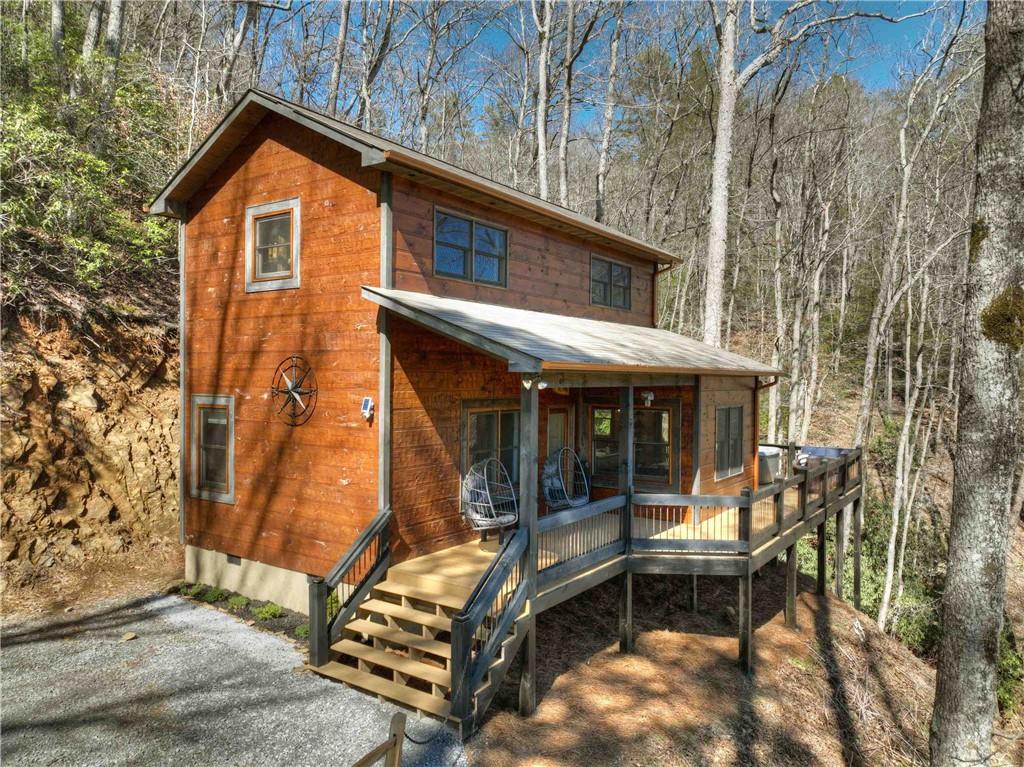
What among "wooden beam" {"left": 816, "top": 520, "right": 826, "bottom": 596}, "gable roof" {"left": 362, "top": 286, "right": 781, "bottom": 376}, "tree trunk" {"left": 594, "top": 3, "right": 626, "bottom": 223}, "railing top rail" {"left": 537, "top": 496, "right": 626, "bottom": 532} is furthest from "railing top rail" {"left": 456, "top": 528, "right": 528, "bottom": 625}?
"tree trunk" {"left": 594, "top": 3, "right": 626, "bottom": 223}

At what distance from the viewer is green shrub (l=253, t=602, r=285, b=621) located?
8.27 meters

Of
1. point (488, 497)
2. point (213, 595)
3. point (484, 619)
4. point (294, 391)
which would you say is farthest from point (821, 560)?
point (213, 595)

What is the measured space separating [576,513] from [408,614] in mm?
2239

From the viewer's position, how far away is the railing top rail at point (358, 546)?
6742mm

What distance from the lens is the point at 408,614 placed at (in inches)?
267

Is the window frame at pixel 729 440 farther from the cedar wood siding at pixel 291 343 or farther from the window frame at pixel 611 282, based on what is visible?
the cedar wood siding at pixel 291 343

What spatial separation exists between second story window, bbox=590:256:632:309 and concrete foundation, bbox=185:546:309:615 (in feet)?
23.9

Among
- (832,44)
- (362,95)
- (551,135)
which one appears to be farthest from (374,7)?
(832,44)

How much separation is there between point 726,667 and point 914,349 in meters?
22.7

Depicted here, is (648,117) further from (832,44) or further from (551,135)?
(832,44)

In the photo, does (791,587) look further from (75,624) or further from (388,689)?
(75,624)

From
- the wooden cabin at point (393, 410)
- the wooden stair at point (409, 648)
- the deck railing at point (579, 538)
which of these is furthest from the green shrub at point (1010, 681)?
the wooden stair at point (409, 648)

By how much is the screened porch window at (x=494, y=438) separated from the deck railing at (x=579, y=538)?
1577mm

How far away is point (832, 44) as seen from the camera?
18.8 metres
